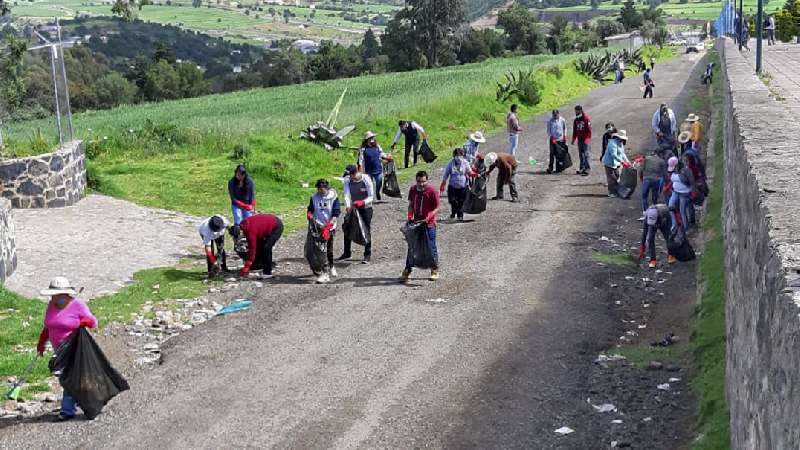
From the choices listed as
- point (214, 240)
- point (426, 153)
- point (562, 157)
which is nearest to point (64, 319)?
point (214, 240)

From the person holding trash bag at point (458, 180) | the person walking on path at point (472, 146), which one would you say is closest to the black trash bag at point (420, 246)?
the person holding trash bag at point (458, 180)

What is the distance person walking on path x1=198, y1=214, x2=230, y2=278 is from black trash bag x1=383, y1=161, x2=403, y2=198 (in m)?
6.48

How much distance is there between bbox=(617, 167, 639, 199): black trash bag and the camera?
20.4m

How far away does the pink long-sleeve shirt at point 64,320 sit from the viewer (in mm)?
9766

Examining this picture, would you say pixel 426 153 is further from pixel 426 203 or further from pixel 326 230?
pixel 426 203

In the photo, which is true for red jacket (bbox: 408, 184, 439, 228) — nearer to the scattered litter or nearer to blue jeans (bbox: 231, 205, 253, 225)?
the scattered litter

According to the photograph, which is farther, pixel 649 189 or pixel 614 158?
pixel 614 158

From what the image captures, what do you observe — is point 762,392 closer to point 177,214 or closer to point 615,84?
point 177,214

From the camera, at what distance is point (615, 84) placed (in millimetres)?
50281

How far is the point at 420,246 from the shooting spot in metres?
14.2

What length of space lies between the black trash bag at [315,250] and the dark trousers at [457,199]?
469 cm

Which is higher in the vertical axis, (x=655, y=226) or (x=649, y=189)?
(x=649, y=189)

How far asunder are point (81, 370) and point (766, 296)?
6.77 meters

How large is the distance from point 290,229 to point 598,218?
5819 millimetres
